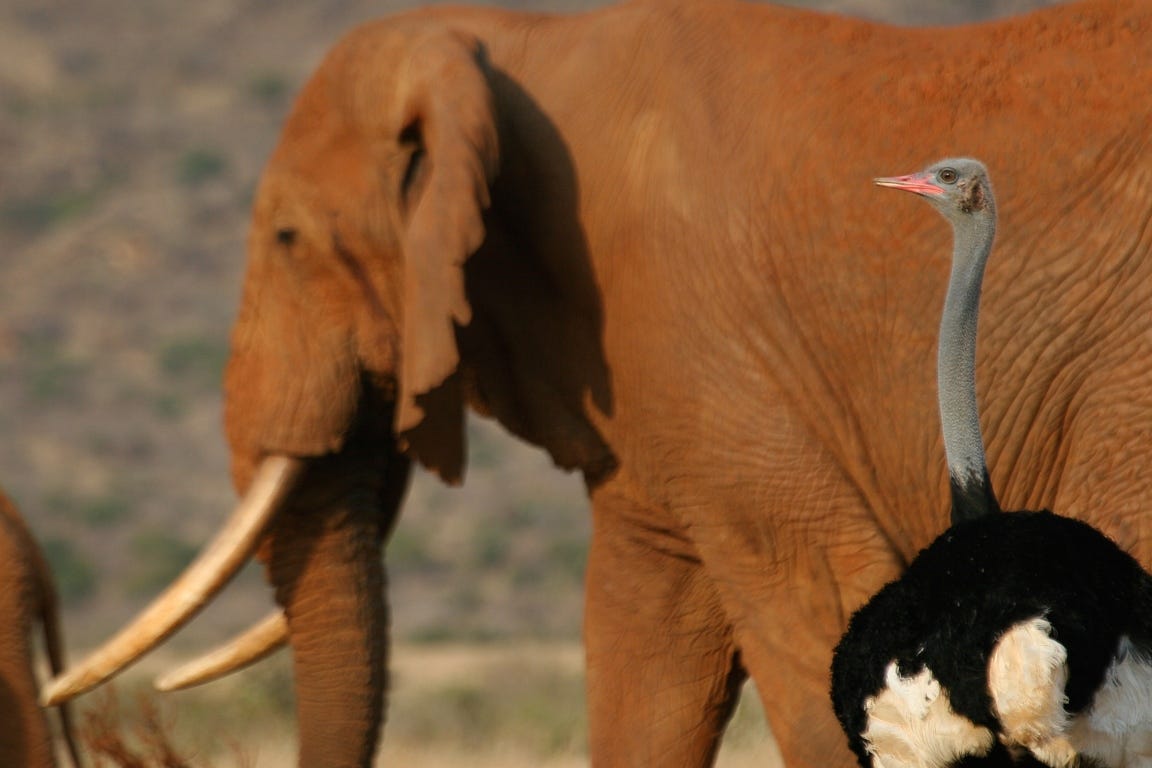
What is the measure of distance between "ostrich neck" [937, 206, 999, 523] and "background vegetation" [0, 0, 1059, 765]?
33.7 feet

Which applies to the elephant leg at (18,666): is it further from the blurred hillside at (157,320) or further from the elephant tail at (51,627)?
the blurred hillside at (157,320)

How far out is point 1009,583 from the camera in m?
4.00

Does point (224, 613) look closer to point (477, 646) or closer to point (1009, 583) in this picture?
point (477, 646)

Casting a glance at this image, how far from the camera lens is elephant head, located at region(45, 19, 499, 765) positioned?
5754 mm

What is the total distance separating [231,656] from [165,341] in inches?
1198

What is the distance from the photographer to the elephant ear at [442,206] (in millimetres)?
5688

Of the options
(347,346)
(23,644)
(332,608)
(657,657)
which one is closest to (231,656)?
(332,608)

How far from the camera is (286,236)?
628 centimetres

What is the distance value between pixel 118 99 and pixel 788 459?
40.0 metres

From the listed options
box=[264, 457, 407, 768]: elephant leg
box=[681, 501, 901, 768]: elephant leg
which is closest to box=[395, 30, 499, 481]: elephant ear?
box=[264, 457, 407, 768]: elephant leg

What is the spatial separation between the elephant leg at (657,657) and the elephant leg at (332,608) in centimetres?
65

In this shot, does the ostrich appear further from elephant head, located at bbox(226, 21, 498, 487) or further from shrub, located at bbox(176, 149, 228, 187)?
shrub, located at bbox(176, 149, 228, 187)

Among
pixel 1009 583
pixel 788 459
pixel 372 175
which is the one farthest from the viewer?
pixel 372 175

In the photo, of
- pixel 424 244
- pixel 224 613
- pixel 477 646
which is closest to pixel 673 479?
pixel 424 244
